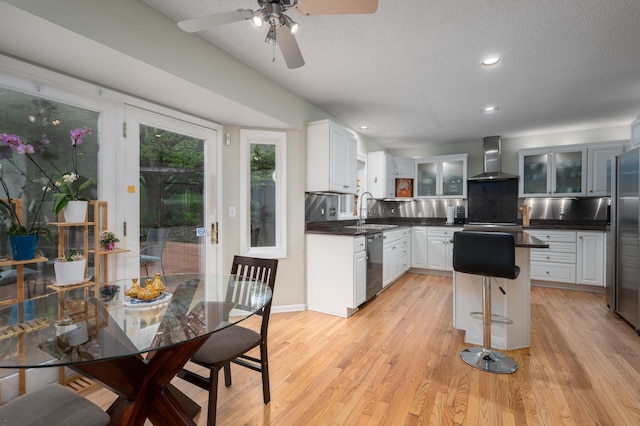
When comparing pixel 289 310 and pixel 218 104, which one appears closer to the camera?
pixel 218 104

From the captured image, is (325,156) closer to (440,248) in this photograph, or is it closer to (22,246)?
(22,246)

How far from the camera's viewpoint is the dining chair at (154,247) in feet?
8.24

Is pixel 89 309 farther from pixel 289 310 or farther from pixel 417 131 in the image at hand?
pixel 417 131

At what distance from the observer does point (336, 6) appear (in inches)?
54.7

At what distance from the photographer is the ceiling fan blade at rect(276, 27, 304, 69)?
160 cm

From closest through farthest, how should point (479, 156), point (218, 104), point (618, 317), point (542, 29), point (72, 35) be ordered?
point (72, 35)
point (542, 29)
point (218, 104)
point (618, 317)
point (479, 156)

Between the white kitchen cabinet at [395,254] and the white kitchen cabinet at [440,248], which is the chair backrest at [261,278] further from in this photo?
the white kitchen cabinet at [440,248]

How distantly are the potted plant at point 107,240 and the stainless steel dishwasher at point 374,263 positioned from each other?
8.31ft

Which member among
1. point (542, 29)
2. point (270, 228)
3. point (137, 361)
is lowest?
point (137, 361)

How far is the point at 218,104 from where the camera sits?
259 cm

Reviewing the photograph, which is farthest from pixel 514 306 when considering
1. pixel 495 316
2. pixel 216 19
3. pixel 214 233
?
pixel 216 19

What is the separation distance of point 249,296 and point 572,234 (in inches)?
193

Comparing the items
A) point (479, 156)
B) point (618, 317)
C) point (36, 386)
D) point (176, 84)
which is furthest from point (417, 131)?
point (36, 386)

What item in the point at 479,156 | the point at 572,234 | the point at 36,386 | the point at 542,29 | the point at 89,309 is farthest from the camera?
the point at 479,156
